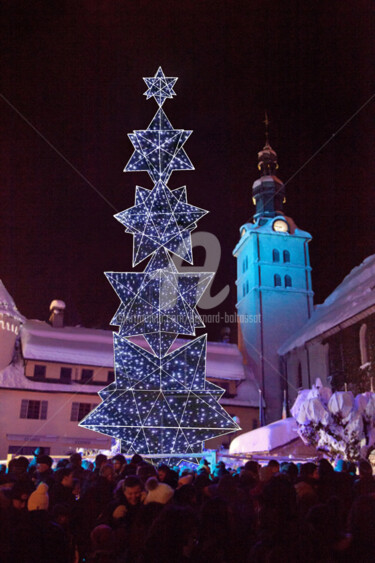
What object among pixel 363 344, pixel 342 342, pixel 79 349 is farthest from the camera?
pixel 79 349

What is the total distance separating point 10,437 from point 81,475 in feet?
85.9

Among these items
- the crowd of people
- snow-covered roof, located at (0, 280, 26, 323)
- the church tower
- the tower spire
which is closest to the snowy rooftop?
snow-covered roof, located at (0, 280, 26, 323)

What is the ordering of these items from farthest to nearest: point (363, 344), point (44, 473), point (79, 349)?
1. point (79, 349)
2. point (363, 344)
3. point (44, 473)

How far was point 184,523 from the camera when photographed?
4.75 metres

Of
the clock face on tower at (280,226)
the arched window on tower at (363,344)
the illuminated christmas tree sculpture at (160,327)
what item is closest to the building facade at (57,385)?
the arched window on tower at (363,344)

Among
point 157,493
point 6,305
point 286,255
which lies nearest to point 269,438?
point 6,305

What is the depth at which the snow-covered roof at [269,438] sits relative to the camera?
2603 centimetres

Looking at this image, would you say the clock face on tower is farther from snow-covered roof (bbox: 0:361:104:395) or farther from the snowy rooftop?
snow-covered roof (bbox: 0:361:104:395)

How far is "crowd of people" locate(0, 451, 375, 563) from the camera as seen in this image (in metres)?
4.42

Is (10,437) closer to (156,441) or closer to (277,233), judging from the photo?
(156,441)

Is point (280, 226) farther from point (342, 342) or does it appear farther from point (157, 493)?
point (157, 493)

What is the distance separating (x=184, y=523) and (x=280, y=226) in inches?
1704

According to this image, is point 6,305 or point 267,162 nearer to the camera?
point 6,305

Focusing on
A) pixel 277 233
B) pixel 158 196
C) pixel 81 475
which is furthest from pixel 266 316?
pixel 81 475
